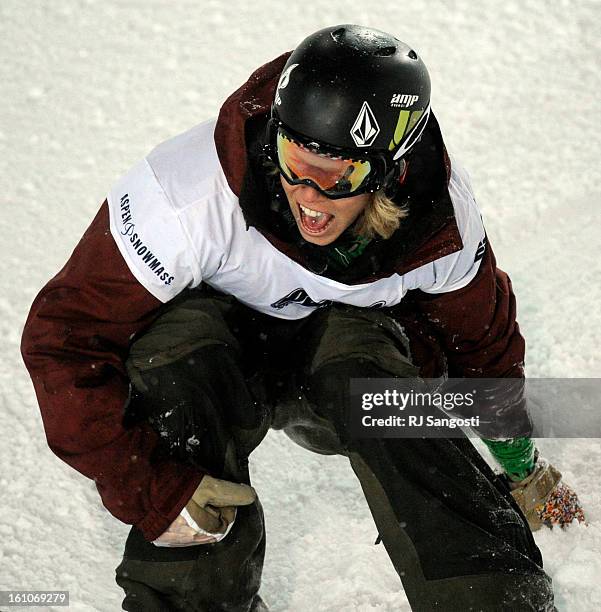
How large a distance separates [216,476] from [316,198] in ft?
2.16

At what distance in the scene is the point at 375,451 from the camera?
2.04m

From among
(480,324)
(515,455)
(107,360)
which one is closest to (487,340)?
(480,324)

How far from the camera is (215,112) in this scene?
437 centimetres

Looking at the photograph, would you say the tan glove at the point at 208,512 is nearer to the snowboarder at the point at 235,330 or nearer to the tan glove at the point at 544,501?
the snowboarder at the point at 235,330

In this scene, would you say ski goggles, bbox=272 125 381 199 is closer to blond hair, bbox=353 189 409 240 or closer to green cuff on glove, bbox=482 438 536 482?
blond hair, bbox=353 189 409 240

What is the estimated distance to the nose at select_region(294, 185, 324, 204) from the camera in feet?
6.58

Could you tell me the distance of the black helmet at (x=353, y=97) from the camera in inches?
75.9

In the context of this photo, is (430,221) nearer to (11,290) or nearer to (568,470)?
(568,470)

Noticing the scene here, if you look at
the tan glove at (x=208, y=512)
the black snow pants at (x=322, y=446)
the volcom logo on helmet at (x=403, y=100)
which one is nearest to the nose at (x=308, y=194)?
the volcom logo on helmet at (x=403, y=100)

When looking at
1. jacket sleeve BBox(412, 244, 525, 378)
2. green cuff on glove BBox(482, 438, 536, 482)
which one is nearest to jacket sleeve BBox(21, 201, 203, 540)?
jacket sleeve BBox(412, 244, 525, 378)

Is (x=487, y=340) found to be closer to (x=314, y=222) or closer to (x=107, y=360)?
(x=314, y=222)

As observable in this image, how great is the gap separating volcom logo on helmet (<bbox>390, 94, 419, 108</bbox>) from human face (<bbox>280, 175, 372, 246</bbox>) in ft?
0.67

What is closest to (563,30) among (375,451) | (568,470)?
(568,470)

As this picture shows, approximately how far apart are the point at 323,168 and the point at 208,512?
30.4 inches
